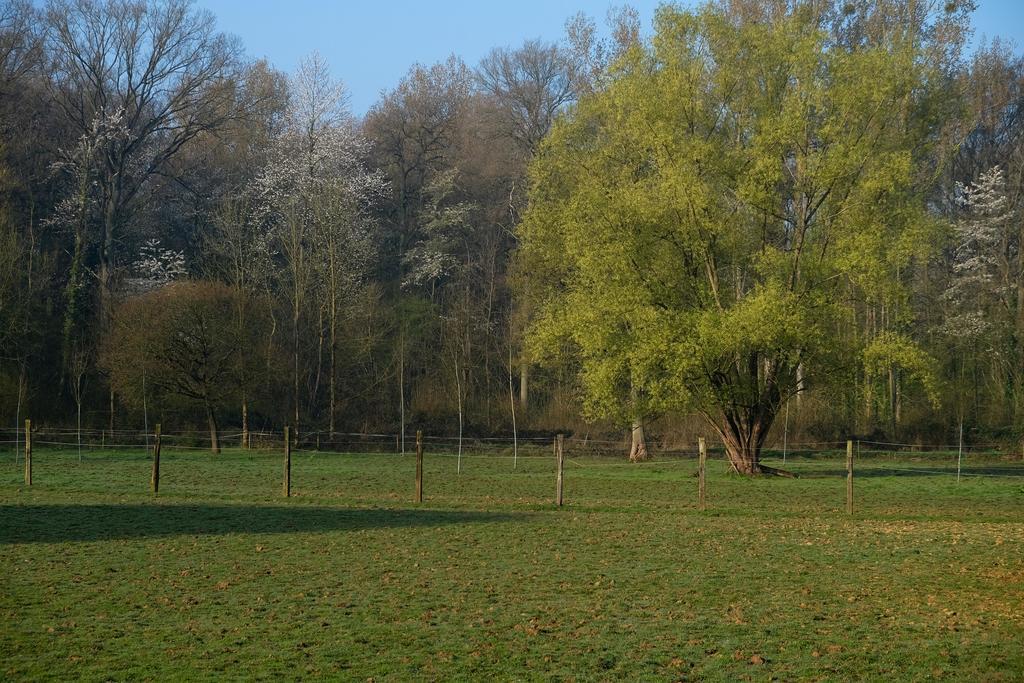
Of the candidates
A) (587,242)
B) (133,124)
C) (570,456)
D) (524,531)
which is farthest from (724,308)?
(133,124)

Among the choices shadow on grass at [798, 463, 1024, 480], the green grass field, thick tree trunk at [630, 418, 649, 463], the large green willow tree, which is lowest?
the green grass field

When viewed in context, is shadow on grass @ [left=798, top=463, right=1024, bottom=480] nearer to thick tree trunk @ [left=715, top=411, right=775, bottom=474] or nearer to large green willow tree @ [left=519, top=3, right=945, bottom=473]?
thick tree trunk @ [left=715, top=411, right=775, bottom=474]

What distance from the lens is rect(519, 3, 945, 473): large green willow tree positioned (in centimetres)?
3005

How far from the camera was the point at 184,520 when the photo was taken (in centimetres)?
1906

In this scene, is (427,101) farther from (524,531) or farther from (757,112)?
(524,531)

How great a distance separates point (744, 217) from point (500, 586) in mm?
21421

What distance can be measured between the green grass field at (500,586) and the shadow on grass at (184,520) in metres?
0.08

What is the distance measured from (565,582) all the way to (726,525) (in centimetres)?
726

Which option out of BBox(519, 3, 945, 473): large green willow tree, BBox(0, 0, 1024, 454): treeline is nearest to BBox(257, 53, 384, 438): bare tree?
BBox(0, 0, 1024, 454): treeline

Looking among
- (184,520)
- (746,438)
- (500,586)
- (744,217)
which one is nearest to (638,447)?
(746,438)

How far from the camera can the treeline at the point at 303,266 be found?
4291 cm

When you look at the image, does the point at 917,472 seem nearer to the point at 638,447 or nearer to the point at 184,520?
the point at 638,447

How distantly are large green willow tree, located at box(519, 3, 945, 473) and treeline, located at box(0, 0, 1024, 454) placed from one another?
33.8ft

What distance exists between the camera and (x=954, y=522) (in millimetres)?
21047
